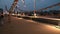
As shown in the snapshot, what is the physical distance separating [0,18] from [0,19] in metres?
0.29

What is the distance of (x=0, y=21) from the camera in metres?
24.3

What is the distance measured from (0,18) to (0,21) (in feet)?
1.36

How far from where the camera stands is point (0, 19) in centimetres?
2414

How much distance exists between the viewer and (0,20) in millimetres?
24422

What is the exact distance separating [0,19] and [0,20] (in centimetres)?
32

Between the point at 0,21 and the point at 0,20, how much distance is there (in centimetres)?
18

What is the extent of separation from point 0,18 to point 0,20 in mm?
273

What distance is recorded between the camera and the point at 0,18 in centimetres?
2439

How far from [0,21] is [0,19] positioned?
0.31 m
